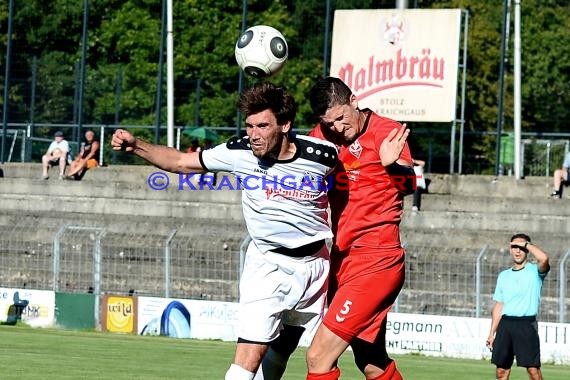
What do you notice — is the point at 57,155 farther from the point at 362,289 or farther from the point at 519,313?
the point at 362,289

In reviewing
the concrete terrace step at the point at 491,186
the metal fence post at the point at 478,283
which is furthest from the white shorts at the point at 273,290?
the concrete terrace step at the point at 491,186

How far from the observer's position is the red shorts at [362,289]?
8.25 metres

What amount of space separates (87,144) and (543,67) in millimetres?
27647

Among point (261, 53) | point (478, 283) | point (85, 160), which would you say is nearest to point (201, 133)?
point (85, 160)

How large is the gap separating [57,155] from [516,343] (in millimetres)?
16654

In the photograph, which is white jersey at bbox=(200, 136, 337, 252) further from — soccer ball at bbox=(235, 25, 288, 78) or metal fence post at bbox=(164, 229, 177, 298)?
metal fence post at bbox=(164, 229, 177, 298)

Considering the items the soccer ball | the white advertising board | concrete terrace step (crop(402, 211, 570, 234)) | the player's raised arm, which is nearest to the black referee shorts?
the soccer ball

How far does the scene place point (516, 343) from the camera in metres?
13.7

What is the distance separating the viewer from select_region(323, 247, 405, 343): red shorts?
8250mm

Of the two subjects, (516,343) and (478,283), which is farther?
(478,283)

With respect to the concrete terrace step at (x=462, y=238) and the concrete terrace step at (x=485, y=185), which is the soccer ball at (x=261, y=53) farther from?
the concrete terrace step at (x=485, y=185)

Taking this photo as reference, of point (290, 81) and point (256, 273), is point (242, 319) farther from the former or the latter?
point (290, 81)

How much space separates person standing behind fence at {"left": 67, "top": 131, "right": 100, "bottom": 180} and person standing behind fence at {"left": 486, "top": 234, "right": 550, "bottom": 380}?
15203 mm

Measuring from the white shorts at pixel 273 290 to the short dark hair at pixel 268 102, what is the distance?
2.86 ft
